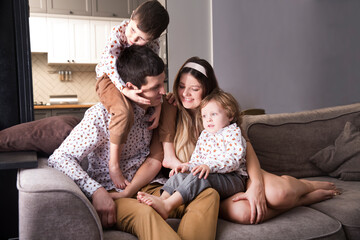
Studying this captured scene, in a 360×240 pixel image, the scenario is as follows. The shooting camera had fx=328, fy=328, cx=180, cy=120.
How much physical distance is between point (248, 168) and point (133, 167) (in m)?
0.55

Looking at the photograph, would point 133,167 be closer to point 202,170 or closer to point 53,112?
point 202,170

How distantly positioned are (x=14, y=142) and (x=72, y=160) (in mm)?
311

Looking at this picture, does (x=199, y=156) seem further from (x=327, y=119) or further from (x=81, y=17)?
(x=81, y=17)

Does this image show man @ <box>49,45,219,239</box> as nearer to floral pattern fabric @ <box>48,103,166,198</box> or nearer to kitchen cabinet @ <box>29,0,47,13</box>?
floral pattern fabric @ <box>48,103,166,198</box>

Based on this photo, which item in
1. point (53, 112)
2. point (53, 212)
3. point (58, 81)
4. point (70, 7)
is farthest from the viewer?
point (58, 81)

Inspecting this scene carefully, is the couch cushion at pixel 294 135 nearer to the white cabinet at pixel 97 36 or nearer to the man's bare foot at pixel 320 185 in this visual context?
the man's bare foot at pixel 320 185

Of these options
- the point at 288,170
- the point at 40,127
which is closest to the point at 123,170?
the point at 40,127

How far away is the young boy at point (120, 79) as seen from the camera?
1.40 meters

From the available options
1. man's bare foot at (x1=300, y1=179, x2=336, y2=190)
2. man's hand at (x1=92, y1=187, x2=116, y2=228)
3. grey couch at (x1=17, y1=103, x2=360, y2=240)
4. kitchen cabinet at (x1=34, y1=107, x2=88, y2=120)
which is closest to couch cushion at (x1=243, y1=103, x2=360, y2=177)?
grey couch at (x1=17, y1=103, x2=360, y2=240)

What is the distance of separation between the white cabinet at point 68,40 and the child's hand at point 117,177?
4320mm

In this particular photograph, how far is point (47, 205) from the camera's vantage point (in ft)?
3.17

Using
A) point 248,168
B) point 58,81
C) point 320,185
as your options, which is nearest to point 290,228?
point 248,168

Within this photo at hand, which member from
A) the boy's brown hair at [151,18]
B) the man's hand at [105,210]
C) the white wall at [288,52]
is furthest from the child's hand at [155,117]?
the white wall at [288,52]

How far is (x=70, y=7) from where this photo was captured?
5262mm
